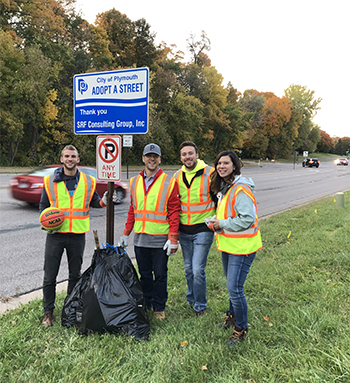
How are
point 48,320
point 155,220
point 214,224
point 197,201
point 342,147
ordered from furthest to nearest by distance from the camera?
point 342,147
point 197,201
point 155,220
point 48,320
point 214,224

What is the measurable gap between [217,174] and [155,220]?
2.65ft

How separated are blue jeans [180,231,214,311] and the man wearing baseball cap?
0.26 meters

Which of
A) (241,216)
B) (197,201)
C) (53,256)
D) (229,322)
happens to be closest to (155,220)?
(197,201)

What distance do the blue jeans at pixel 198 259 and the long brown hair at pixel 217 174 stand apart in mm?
575

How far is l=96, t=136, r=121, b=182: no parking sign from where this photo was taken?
3.68 m

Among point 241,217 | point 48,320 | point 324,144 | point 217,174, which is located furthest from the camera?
point 324,144

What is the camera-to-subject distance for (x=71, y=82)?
32.5 metres

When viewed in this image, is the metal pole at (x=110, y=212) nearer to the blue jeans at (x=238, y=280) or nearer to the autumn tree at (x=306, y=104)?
the blue jeans at (x=238, y=280)

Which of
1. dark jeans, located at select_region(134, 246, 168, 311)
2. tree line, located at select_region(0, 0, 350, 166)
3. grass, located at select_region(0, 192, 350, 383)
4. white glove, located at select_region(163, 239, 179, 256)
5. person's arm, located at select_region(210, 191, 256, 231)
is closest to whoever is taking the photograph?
grass, located at select_region(0, 192, 350, 383)

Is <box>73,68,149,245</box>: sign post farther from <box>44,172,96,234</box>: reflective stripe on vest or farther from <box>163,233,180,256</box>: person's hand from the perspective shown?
<box>163,233,180,256</box>: person's hand

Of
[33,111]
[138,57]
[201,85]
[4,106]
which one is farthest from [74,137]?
[201,85]

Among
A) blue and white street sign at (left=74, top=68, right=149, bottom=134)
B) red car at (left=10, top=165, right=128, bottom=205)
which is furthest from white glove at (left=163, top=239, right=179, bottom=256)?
red car at (left=10, top=165, right=128, bottom=205)

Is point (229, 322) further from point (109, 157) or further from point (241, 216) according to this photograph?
point (109, 157)

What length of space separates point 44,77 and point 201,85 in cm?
2297
